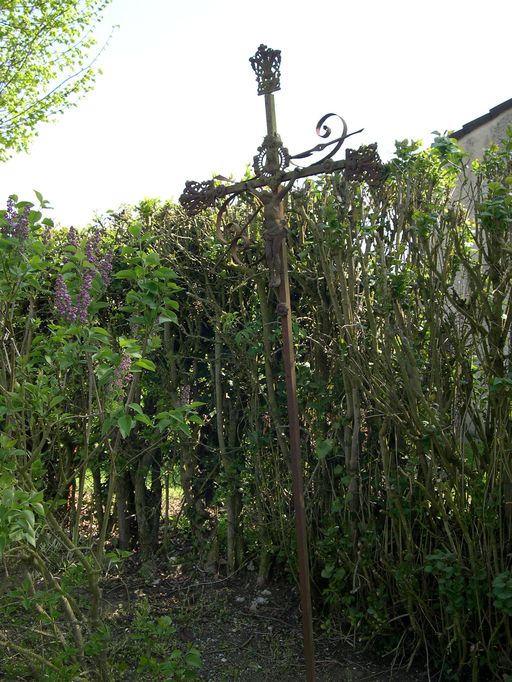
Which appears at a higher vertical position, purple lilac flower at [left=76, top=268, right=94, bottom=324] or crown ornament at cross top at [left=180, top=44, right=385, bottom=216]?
crown ornament at cross top at [left=180, top=44, right=385, bottom=216]

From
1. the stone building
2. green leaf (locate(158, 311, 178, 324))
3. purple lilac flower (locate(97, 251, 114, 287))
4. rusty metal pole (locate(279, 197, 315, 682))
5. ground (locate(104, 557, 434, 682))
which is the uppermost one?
the stone building

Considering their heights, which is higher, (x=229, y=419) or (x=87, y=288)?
(x=87, y=288)

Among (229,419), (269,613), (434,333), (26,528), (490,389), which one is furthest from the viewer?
(229,419)

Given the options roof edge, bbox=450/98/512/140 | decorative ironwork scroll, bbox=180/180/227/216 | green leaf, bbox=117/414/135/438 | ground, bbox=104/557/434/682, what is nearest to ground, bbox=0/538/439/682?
ground, bbox=104/557/434/682

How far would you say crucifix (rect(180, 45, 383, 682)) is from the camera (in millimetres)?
3193

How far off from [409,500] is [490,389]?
0.77 meters

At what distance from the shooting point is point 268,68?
132 inches

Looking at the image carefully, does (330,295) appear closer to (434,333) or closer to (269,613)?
(434,333)

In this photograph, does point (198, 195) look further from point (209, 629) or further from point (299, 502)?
point (209, 629)

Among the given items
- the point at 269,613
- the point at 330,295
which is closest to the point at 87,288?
the point at 330,295

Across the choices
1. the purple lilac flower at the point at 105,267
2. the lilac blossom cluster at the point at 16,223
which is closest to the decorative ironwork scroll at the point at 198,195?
the purple lilac flower at the point at 105,267

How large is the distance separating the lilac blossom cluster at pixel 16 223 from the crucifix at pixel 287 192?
3.15ft

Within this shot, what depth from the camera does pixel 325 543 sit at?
4020 mm

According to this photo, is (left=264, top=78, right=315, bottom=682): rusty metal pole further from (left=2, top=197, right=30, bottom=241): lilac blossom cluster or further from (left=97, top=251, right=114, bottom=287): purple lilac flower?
(left=2, top=197, right=30, bottom=241): lilac blossom cluster
